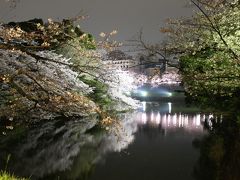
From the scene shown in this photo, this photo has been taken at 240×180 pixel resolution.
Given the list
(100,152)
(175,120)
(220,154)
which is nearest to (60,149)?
(100,152)

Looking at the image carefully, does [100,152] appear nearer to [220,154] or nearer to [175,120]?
[220,154]

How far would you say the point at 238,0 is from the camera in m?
16.4

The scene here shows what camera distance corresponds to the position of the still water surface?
16500 mm

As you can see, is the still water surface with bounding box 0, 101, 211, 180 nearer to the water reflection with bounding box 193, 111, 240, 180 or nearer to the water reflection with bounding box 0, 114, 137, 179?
the water reflection with bounding box 0, 114, 137, 179

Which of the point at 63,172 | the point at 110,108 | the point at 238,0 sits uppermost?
the point at 238,0

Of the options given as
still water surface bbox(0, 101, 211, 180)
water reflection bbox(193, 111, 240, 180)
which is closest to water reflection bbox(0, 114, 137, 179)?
still water surface bbox(0, 101, 211, 180)

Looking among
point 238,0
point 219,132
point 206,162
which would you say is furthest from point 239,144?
point 238,0

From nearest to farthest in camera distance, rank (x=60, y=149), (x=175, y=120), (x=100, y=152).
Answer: (x=100, y=152) < (x=60, y=149) < (x=175, y=120)

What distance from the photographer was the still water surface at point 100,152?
16.5 metres

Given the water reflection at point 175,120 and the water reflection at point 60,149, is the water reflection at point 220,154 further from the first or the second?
the water reflection at point 175,120

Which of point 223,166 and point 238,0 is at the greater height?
point 238,0

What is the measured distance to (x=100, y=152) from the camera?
20.9m

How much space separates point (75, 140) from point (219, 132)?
364 inches

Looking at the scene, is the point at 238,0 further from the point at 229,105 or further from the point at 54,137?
the point at 54,137
